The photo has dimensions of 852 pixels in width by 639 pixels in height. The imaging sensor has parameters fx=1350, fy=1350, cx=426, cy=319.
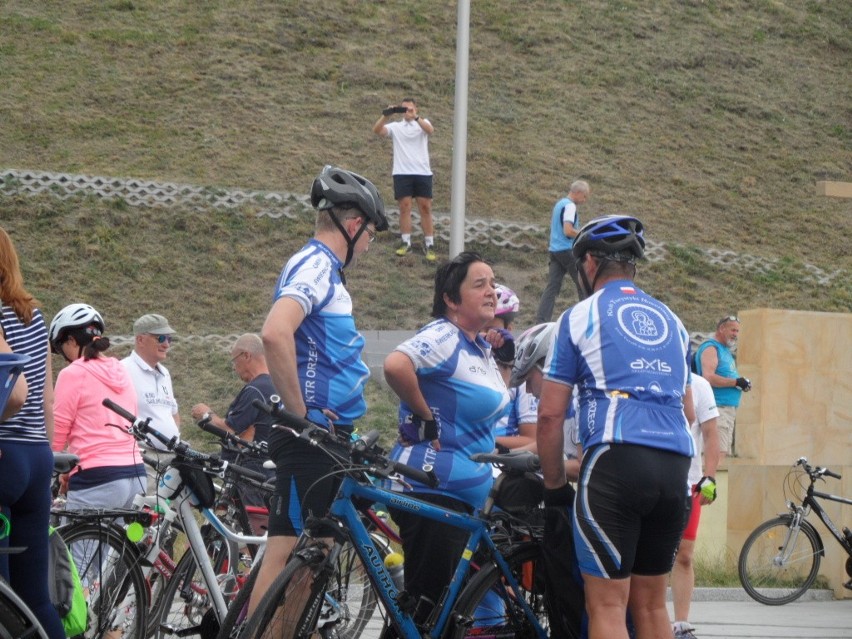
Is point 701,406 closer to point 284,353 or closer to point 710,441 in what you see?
point 710,441

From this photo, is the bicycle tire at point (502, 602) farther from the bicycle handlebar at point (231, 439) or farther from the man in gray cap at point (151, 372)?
the man in gray cap at point (151, 372)

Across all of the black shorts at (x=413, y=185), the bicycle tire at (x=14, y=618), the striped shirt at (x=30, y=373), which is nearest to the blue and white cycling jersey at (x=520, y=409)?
the striped shirt at (x=30, y=373)

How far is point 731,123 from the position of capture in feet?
107

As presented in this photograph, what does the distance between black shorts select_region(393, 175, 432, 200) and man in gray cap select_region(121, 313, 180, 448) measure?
Answer: 36.3 ft

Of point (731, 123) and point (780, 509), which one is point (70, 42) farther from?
point (780, 509)

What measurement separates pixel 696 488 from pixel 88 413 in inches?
150

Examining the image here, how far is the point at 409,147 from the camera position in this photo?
64.9 ft

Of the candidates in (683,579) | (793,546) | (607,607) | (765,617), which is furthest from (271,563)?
(793,546)

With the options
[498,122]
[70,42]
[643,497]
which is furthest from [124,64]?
[643,497]

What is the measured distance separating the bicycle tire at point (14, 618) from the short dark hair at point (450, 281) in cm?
235

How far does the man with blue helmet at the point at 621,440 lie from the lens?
4.91 metres

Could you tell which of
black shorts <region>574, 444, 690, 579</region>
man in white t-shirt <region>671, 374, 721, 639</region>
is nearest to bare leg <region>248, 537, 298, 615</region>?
black shorts <region>574, 444, 690, 579</region>

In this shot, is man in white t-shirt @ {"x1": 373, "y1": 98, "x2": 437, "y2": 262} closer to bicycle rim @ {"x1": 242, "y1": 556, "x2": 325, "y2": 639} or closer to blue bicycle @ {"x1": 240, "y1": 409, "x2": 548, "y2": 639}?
blue bicycle @ {"x1": 240, "y1": 409, "x2": 548, "y2": 639}

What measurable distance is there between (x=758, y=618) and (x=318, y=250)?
252 inches
